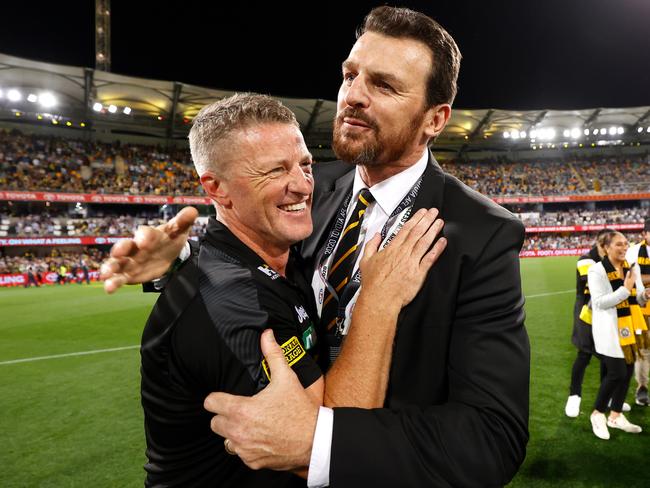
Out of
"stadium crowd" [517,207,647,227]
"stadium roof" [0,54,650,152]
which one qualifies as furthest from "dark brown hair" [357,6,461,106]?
"stadium crowd" [517,207,647,227]

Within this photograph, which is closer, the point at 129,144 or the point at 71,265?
the point at 71,265

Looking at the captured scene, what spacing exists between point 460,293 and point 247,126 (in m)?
1.17

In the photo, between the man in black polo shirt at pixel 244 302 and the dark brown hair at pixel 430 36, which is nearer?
the man in black polo shirt at pixel 244 302

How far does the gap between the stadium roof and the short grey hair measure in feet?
108

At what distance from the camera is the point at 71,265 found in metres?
29.3

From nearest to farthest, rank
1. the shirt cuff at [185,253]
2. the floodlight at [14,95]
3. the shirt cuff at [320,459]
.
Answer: the shirt cuff at [320,459] < the shirt cuff at [185,253] < the floodlight at [14,95]

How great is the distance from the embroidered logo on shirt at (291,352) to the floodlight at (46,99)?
38.4 m

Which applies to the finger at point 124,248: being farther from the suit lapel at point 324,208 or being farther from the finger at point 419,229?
the finger at point 419,229

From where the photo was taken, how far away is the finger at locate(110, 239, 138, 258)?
1.79 metres

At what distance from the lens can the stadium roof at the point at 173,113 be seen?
3092 centimetres

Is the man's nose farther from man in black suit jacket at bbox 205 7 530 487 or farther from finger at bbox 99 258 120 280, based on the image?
finger at bbox 99 258 120 280

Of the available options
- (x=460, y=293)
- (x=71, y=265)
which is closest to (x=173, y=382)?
(x=460, y=293)

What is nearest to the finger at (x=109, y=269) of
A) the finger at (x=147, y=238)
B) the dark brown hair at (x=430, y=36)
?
the finger at (x=147, y=238)

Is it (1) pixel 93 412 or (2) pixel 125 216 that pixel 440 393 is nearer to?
(1) pixel 93 412
